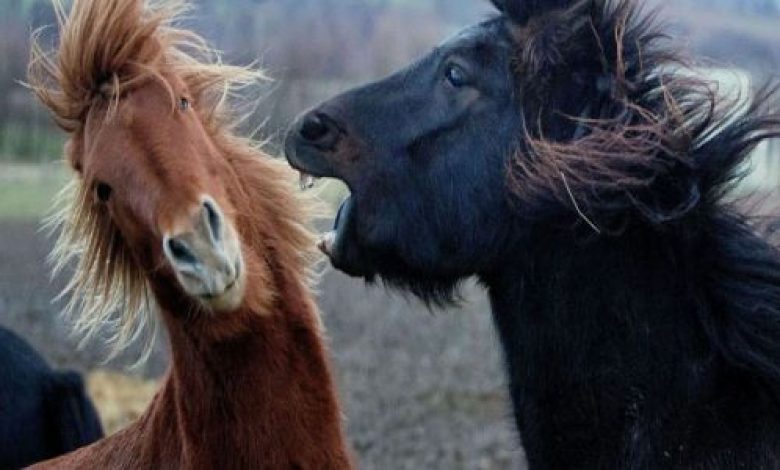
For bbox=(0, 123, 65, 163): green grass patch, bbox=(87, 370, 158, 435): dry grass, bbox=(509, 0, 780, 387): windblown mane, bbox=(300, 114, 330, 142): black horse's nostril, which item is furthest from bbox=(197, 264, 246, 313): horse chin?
bbox=(0, 123, 65, 163): green grass patch

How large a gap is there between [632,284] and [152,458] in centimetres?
202

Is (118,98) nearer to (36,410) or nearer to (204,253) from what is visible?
(204,253)

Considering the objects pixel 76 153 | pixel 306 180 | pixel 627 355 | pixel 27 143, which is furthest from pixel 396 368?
pixel 27 143

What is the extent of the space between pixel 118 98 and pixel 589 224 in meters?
1.67

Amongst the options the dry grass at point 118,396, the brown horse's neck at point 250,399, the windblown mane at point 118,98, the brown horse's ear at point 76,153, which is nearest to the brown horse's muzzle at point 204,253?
the brown horse's neck at point 250,399

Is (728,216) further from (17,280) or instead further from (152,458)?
(17,280)

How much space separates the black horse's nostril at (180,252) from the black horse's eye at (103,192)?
50 cm

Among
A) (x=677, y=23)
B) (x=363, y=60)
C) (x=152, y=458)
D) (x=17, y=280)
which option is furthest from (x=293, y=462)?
(x=363, y=60)

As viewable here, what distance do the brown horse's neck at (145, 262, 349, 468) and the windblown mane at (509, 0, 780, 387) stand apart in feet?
3.79

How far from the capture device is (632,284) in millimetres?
4223

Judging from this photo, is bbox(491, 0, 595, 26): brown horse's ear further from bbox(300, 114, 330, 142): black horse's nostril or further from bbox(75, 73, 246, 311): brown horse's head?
bbox(75, 73, 246, 311): brown horse's head

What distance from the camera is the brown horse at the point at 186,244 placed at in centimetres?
458

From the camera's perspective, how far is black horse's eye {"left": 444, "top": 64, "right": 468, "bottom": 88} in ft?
14.8

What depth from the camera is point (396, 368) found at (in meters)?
13.9
